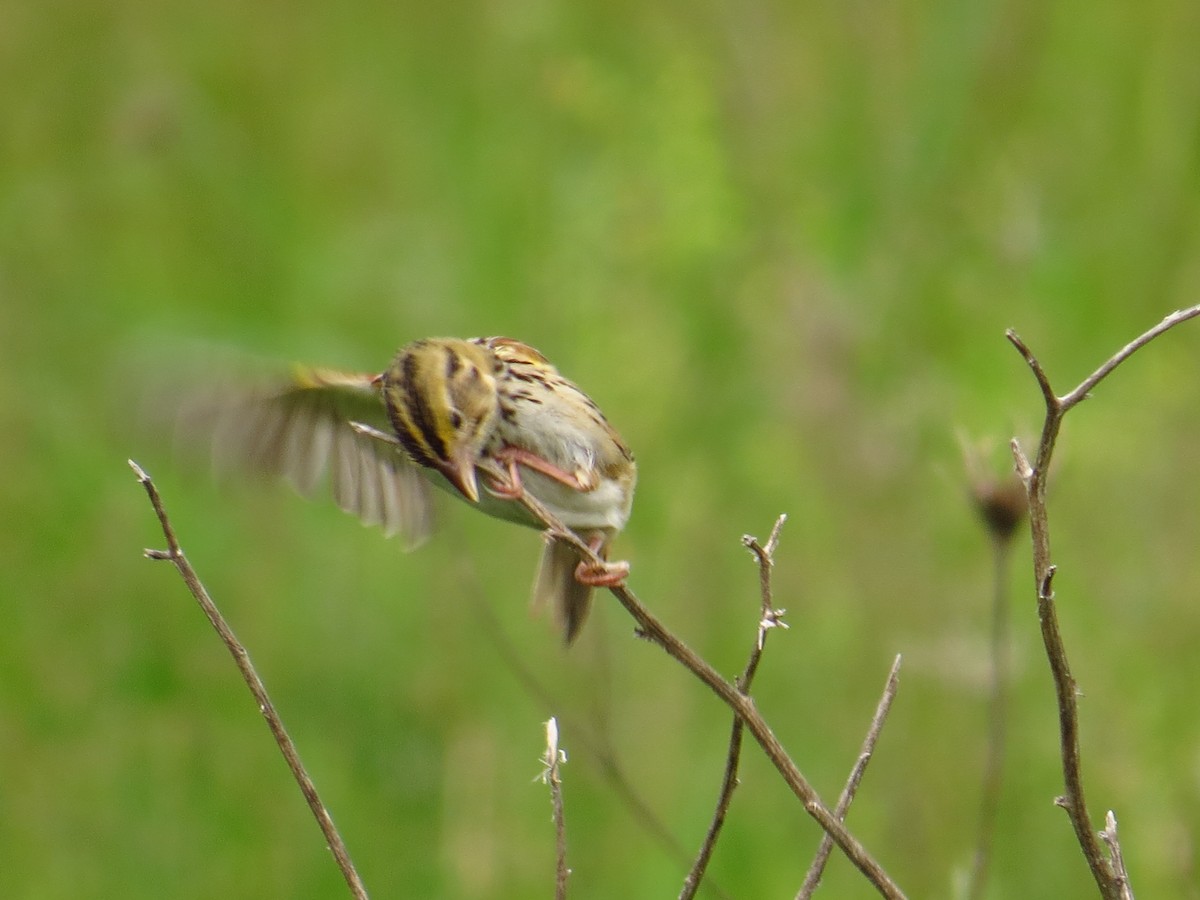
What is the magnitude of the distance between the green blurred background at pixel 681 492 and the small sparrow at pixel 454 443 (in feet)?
0.83

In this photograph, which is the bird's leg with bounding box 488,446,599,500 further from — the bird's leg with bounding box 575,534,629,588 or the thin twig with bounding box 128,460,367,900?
the thin twig with bounding box 128,460,367,900

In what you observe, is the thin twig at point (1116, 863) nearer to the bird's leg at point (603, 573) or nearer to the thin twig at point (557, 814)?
the thin twig at point (557, 814)

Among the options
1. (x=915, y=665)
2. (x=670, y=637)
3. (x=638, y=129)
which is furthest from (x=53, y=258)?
(x=670, y=637)

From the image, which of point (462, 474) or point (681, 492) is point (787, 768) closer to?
point (462, 474)

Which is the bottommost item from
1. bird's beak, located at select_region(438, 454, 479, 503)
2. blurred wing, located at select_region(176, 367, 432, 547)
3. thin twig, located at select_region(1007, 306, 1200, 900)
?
blurred wing, located at select_region(176, 367, 432, 547)

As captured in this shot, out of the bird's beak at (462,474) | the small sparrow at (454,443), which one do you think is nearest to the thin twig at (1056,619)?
the small sparrow at (454,443)

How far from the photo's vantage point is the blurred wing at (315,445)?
3488mm

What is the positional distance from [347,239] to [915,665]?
12.2 feet

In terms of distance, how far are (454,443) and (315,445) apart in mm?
851

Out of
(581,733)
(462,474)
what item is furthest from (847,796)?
(581,733)

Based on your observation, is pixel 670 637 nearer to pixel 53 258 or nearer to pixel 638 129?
pixel 638 129

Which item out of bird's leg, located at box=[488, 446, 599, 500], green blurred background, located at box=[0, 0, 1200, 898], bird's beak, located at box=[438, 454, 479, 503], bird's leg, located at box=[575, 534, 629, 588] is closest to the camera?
bird's leg, located at box=[575, 534, 629, 588]

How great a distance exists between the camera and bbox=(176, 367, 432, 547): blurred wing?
3.49 meters

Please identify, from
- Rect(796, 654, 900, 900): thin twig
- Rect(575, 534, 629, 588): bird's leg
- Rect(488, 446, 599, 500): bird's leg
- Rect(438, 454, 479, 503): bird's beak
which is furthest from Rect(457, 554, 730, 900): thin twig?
Rect(796, 654, 900, 900): thin twig
